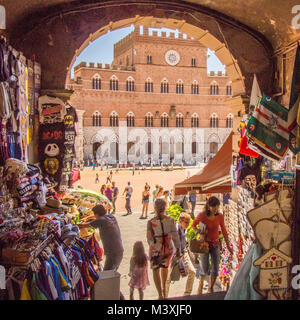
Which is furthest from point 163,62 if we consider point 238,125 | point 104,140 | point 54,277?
point 54,277

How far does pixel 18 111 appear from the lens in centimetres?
360

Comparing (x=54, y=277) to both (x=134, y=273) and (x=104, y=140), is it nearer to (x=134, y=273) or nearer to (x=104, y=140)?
(x=134, y=273)

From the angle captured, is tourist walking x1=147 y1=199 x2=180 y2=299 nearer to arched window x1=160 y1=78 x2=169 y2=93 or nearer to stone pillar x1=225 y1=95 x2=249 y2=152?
stone pillar x1=225 y1=95 x2=249 y2=152

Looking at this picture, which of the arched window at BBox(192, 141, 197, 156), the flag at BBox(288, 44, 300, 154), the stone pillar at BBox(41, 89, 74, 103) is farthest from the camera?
the arched window at BBox(192, 141, 197, 156)

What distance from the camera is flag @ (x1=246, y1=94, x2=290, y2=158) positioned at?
3764mm

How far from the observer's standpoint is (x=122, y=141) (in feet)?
109

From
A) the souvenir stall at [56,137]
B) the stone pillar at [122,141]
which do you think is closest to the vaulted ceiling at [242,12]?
the souvenir stall at [56,137]

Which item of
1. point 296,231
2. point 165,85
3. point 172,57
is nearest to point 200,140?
point 165,85

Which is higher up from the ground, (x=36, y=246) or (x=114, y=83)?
(x=114, y=83)

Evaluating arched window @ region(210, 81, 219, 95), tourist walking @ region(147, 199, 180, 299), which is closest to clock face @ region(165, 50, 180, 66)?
arched window @ region(210, 81, 219, 95)

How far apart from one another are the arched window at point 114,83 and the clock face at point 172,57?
583cm

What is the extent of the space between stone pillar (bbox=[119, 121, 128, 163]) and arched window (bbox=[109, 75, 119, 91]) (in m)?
3.35

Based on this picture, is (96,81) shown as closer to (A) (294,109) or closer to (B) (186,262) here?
(B) (186,262)

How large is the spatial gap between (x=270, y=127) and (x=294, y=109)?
12.1 inches
